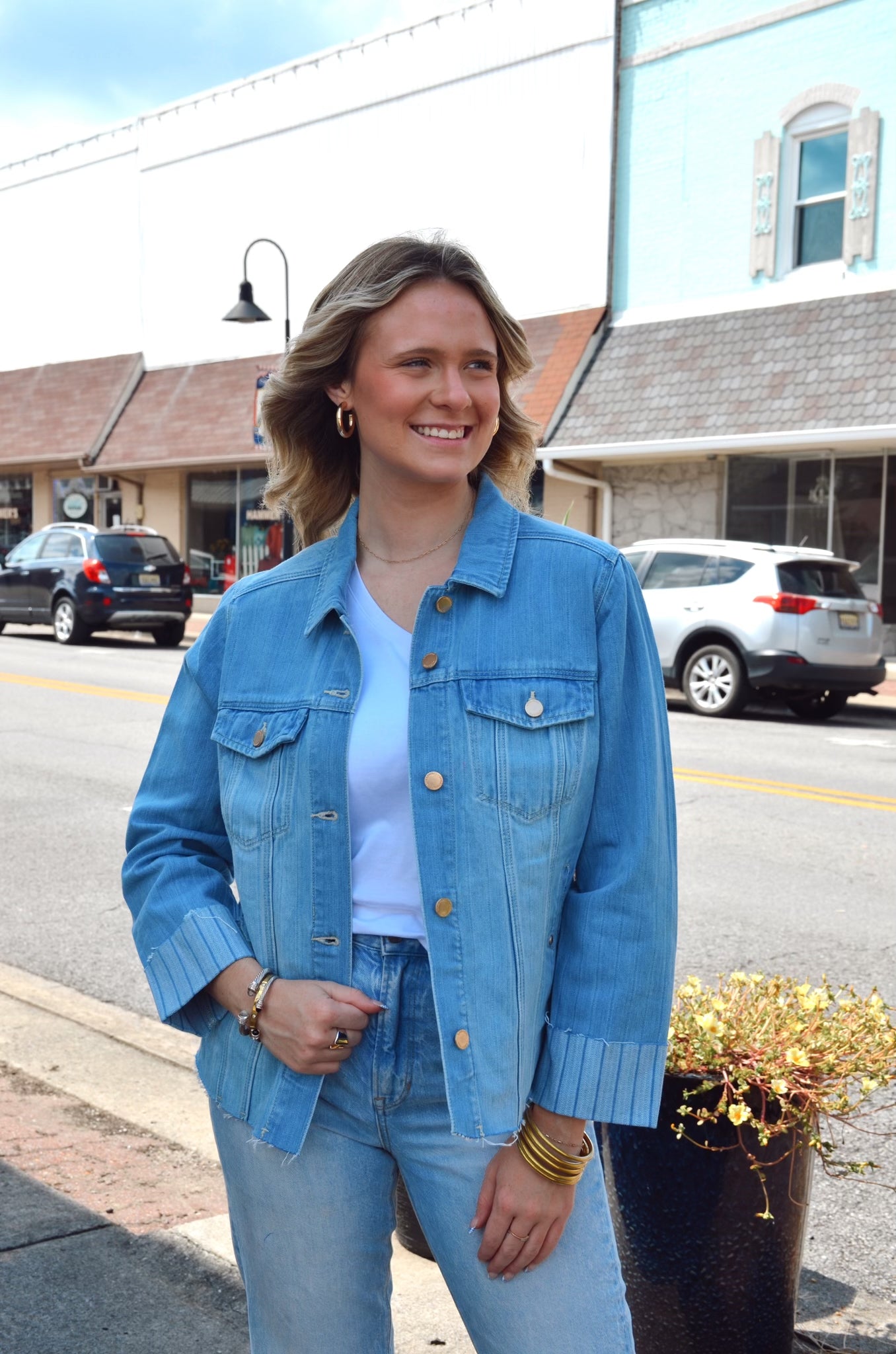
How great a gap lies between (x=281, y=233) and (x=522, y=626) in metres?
24.3

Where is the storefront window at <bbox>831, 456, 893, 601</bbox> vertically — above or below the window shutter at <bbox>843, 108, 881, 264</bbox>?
below

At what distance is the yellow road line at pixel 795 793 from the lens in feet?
29.9

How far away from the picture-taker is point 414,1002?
183 cm

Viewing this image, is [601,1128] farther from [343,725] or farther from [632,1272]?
[343,725]

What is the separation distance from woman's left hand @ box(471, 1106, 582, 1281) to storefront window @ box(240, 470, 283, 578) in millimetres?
22921

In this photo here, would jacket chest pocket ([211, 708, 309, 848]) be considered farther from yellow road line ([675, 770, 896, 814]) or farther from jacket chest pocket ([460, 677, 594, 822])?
yellow road line ([675, 770, 896, 814])

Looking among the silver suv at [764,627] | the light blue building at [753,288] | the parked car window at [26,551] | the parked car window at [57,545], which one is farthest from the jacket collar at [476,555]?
the parked car window at [26,551]

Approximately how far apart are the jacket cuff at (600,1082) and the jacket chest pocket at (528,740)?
0.95ft

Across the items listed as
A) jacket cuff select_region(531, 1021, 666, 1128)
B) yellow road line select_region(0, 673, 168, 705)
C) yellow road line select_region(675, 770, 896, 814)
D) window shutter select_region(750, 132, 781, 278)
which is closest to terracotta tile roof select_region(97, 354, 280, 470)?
window shutter select_region(750, 132, 781, 278)

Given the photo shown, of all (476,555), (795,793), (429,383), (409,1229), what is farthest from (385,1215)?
(795,793)

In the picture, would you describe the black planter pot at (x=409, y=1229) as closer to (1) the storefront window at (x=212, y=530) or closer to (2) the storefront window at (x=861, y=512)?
(2) the storefront window at (x=861, y=512)

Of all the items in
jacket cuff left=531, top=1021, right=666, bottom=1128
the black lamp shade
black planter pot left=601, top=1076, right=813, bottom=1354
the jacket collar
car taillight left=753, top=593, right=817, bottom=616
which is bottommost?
black planter pot left=601, top=1076, right=813, bottom=1354

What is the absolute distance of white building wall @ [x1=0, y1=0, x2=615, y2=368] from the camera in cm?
2044

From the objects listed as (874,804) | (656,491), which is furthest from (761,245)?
(874,804)
